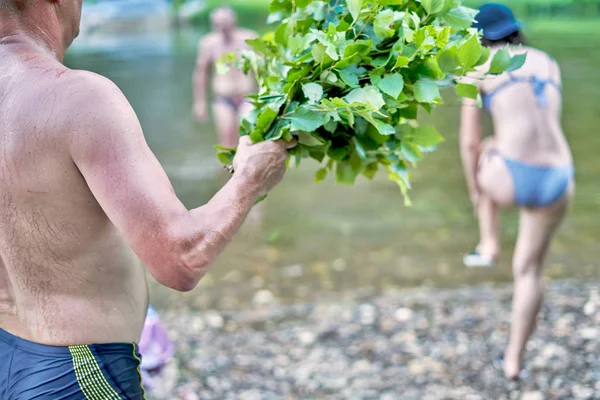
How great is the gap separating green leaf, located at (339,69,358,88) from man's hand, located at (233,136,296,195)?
0.72 ft

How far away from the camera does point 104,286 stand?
172 cm

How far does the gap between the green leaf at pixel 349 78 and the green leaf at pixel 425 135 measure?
0.41 meters

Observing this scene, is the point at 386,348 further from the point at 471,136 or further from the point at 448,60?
the point at 448,60

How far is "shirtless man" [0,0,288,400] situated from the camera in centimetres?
146

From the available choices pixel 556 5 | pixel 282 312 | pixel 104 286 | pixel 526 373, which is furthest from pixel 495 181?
pixel 556 5

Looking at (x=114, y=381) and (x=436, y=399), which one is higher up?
(x=114, y=381)

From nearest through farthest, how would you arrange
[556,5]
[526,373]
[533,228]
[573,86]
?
1. [533,228]
2. [526,373]
3. [573,86]
4. [556,5]

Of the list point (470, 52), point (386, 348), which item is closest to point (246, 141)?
point (470, 52)

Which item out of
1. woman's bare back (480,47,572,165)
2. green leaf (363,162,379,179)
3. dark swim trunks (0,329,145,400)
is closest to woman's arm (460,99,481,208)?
woman's bare back (480,47,572,165)

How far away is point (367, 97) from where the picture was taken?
1745mm

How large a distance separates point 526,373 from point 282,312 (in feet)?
5.33

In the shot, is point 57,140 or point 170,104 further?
point 170,104

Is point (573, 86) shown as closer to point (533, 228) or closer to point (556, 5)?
point (556, 5)

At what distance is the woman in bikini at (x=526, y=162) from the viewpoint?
3.46 m
